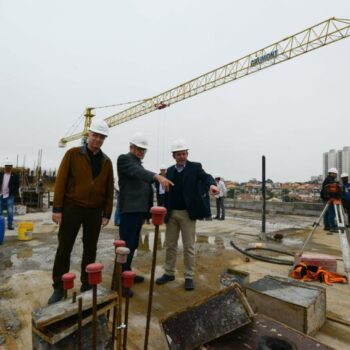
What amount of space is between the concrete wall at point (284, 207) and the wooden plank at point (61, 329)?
514 inches

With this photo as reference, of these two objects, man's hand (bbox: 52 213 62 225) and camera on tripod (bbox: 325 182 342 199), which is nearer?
man's hand (bbox: 52 213 62 225)

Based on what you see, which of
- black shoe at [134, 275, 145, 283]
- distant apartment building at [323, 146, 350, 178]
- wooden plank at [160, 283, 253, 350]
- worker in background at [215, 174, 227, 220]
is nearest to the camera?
wooden plank at [160, 283, 253, 350]

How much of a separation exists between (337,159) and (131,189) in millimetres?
42161

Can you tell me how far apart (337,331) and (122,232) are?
7.53 ft

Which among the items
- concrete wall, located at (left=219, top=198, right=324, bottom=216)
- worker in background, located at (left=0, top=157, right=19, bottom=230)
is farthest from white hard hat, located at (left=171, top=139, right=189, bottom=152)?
concrete wall, located at (left=219, top=198, right=324, bottom=216)

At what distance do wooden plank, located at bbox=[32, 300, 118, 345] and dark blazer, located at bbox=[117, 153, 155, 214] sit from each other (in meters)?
1.61

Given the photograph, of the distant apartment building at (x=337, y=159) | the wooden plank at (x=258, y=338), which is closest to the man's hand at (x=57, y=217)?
the wooden plank at (x=258, y=338)

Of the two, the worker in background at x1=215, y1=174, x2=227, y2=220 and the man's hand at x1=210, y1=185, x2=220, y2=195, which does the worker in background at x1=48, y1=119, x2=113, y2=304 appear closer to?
the man's hand at x1=210, y1=185, x2=220, y2=195

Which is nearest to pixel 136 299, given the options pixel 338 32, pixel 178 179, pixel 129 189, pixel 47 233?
pixel 129 189

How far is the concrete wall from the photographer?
13297mm

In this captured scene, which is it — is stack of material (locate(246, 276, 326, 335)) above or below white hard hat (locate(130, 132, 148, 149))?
below

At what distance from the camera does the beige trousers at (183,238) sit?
11.5ft

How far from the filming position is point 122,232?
134 inches

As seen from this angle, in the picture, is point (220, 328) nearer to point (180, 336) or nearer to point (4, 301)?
point (180, 336)
